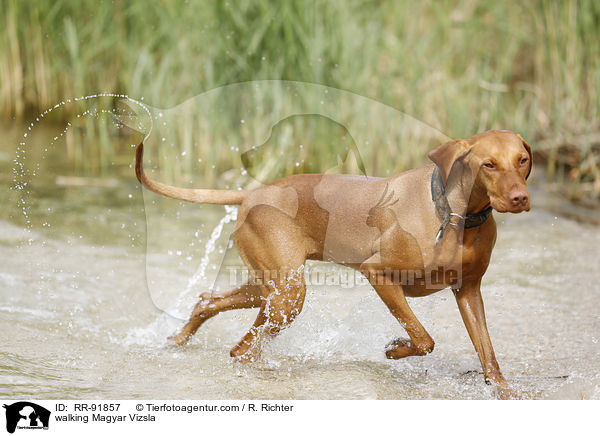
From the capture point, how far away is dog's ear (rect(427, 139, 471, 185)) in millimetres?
2951

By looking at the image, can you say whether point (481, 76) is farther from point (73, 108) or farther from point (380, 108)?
point (73, 108)

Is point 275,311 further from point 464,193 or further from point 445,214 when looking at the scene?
point 464,193

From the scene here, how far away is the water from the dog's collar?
0.71 metres

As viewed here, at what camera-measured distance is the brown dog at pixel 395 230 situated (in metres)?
2.97

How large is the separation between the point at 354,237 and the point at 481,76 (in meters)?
4.15

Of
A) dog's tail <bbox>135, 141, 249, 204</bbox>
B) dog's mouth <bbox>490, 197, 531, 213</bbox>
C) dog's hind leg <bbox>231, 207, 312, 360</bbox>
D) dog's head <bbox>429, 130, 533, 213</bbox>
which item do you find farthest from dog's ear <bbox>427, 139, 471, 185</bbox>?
dog's tail <bbox>135, 141, 249, 204</bbox>

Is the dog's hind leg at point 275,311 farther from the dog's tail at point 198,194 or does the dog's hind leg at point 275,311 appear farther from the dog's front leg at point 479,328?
the dog's front leg at point 479,328

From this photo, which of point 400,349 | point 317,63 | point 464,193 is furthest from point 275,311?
point 317,63

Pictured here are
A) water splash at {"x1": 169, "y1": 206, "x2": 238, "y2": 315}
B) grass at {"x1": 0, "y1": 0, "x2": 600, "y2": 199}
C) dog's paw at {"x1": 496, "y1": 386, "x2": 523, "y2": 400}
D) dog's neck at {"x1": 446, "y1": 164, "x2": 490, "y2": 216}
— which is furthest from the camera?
grass at {"x1": 0, "y1": 0, "x2": 600, "y2": 199}

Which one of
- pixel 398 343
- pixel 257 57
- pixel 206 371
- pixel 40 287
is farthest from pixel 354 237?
pixel 257 57

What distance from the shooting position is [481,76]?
7.08 metres

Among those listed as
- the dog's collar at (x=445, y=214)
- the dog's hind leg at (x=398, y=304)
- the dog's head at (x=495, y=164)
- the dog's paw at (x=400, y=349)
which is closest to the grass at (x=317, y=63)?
the dog's paw at (x=400, y=349)
